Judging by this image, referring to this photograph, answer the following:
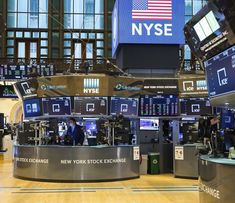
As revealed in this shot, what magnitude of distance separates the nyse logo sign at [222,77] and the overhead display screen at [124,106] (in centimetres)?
658

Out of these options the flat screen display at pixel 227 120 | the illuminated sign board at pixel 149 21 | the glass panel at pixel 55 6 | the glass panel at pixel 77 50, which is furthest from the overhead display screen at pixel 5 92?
the flat screen display at pixel 227 120

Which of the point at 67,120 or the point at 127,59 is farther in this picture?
the point at 127,59

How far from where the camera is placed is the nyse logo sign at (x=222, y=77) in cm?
681

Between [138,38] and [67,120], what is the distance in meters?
3.26

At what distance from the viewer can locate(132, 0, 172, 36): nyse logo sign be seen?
14.1 meters

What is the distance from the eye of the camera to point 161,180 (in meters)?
12.6

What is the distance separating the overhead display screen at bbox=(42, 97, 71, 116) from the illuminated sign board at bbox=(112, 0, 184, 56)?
260cm

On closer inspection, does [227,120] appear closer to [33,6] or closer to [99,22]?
[99,22]

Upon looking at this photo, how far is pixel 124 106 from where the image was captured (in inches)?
541

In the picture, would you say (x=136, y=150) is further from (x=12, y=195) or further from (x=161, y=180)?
(x=12, y=195)

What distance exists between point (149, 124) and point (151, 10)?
3542mm

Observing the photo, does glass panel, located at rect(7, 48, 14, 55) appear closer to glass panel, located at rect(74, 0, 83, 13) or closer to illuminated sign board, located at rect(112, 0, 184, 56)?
glass panel, located at rect(74, 0, 83, 13)

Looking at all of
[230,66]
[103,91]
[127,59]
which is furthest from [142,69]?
[230,66]

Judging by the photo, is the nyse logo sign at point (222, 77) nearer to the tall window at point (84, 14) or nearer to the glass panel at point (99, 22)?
the tall window at point (84, 14)
